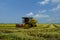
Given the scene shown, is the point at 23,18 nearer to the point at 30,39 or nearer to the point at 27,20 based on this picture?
the point at 27,20

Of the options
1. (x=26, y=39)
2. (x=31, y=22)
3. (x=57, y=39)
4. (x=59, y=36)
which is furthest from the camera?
(x=31, y=22)

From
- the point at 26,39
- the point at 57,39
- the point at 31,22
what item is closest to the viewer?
the point at 26,39

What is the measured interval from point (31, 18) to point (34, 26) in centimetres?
263

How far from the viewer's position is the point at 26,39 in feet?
64.2

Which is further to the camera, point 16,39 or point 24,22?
point 24,22

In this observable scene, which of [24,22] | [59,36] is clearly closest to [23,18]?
[24,22]

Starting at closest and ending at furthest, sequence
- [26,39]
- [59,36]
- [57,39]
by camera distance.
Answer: [26,39], [57,39], [59,36]

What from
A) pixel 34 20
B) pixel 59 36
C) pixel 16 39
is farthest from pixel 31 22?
pixel 16 39

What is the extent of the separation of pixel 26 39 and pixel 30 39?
0.44 m

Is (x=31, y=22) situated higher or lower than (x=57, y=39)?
higher

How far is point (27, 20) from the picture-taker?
5266cm

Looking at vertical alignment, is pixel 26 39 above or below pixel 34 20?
below

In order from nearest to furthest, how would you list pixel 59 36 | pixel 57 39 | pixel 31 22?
pixel 57 39 < pixel 59 36 < pixel 31 22

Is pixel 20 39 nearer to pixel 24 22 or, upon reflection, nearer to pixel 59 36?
pixel 59 36
